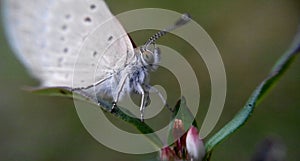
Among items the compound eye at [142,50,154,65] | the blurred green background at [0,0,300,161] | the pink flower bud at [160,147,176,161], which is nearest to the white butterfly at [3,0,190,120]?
the compound eye at [142,50,154,65]

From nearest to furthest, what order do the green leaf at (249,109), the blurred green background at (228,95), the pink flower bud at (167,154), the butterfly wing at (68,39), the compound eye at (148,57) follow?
the green leaf at (249,109)
the pink flower bud at (167,154)
the compound eye at (148,57)
the butterfly wing at (68,39)
the blurred green background at (228,95)

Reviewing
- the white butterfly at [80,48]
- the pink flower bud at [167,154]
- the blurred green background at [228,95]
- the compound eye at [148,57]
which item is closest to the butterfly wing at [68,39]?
the white butterfly at [80,48]

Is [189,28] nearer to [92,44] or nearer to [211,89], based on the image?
[211,89]

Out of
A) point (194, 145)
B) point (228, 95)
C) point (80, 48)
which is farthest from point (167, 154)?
point (228, 95)

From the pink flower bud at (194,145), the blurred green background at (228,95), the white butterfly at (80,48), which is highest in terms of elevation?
the pink flower bud at (194,145)

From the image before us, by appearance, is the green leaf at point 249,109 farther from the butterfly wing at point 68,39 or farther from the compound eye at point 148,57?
the butterfly wing at point 68,39

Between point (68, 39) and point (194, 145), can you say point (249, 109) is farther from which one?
point (68, 39)

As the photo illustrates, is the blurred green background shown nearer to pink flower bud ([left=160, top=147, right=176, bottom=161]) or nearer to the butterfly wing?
the butterfly wing
